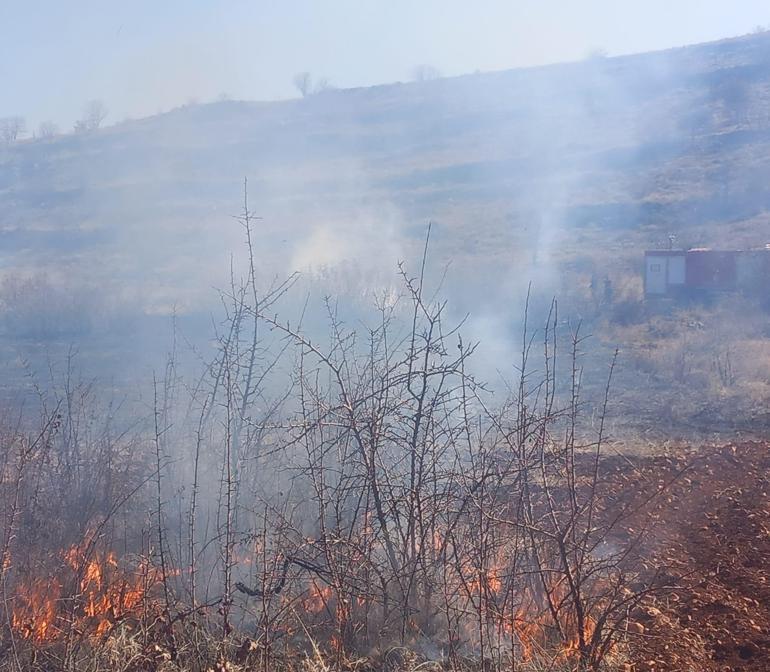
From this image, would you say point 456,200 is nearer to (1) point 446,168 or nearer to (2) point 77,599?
(1) point 446,168

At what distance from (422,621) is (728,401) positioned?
30.0 feet

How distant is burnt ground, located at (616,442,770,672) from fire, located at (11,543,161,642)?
2866 millimetres

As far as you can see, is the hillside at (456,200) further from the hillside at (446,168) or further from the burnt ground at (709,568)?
the burnt ground at (709,568)

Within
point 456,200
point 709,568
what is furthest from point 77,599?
point 456,200

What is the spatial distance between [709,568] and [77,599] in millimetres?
3931

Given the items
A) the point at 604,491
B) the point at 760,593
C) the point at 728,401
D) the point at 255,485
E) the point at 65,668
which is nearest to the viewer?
the point at 65,668

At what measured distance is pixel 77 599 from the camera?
14.9ft

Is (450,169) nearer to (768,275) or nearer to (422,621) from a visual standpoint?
(768,275)

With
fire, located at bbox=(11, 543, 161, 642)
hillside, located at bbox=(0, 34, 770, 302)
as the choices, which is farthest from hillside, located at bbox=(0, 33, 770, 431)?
fire, located at bbox=(11, 543, 161, 642)

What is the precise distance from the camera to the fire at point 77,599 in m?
4.66

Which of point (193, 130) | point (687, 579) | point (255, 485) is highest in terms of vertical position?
point (193, 130)

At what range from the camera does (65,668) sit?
12.4 feet

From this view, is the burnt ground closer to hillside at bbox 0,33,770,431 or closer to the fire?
the fire

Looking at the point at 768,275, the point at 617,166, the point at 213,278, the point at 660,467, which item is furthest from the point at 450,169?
the point at 660,467
